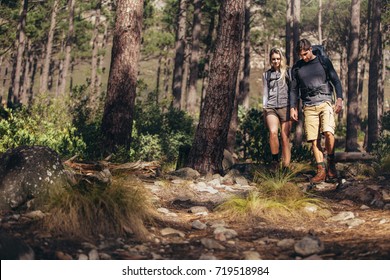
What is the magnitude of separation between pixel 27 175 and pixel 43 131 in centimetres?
666

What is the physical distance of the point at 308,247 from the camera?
3.97 meters

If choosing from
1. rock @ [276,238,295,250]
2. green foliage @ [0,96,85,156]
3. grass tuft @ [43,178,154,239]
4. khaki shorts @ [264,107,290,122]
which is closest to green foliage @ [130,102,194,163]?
green foliage @ [0,96,85,156]

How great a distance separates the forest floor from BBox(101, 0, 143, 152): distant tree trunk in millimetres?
3393

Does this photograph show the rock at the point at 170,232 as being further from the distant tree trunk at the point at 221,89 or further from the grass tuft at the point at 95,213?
the distant tree trunk at the point at 221,89

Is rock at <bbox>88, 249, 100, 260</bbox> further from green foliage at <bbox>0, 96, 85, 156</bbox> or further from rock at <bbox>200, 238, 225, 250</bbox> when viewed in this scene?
green foliage at <bbox>0, 96, 85, 156</bbox>

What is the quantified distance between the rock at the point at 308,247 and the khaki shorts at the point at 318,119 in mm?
3537

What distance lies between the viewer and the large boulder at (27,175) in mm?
5090

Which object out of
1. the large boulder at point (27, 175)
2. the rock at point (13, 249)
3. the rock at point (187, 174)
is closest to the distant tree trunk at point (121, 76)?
the rock at point (187, 174)

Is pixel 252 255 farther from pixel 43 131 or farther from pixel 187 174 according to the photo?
pixel 43 131

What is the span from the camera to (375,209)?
5938 mm

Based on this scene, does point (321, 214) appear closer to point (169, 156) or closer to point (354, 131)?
point (169, 156)

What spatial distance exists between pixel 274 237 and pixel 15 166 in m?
2.77

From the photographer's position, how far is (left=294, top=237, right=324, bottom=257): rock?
3.95 m

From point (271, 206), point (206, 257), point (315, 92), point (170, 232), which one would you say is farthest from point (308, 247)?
point (315, 92)
